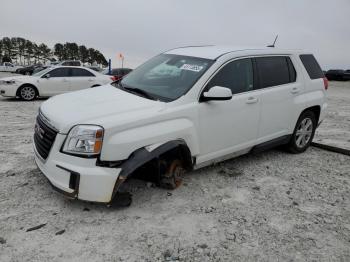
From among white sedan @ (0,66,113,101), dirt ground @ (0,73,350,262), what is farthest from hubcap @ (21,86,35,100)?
dirt ground @ (0,73,350,262)

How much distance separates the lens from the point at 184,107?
13.0ft

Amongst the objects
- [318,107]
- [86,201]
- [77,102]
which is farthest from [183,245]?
[318,107]

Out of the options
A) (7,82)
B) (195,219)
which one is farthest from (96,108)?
(7,82)

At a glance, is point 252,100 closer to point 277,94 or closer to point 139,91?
point 277,94

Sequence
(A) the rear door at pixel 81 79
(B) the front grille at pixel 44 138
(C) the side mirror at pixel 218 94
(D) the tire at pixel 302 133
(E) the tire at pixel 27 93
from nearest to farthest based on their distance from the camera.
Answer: (B) the front grille at pixel 44 138
(C) the side mirror at pixel 218 94
(D) the tire at pixel 302 133
(E) the tire at pixel 27 93
(A) the rear door at pixel 81 79

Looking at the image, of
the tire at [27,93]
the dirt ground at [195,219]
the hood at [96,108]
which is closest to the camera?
the dirt ground at [195,219]

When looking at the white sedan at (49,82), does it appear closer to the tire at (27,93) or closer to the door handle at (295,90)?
the tire at (27,93)

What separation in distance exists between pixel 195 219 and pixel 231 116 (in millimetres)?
1463

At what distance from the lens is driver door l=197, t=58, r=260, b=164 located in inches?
166

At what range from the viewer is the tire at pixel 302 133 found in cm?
573

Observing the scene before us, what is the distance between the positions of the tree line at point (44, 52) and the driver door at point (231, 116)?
99146 millimetres

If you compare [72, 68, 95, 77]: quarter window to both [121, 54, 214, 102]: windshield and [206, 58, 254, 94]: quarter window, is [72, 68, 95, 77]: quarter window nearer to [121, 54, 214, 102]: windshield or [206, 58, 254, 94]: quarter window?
[121, 54, 214, 102]: windshield

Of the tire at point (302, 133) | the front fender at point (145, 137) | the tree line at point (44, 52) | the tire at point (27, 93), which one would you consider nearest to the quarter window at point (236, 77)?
the front fender at point (145, 137)

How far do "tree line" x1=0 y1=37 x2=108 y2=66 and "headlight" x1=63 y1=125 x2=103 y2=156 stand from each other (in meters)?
100
